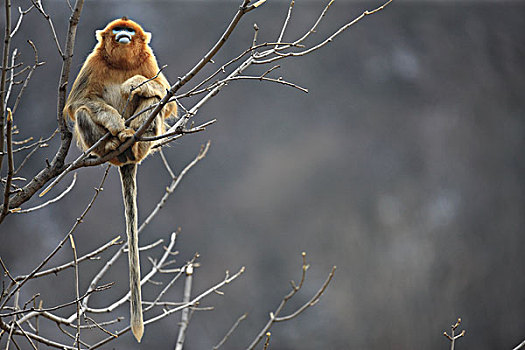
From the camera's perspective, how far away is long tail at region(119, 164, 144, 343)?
5.68 ft

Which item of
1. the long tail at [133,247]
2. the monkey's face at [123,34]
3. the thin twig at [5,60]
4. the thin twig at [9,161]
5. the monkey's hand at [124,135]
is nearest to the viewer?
the thin twig at [9,161]

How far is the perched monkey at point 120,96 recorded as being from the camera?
1.99 m

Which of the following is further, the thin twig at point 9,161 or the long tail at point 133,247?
the long tail at point 133,247

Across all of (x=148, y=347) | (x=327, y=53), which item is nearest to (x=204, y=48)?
(x=327, y=53)

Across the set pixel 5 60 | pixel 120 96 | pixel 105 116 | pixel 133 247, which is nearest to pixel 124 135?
pixel 105 116

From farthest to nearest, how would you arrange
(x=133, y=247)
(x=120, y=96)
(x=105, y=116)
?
(x=120, y=96) → (x=105, y=116) → (x=133, y=247)

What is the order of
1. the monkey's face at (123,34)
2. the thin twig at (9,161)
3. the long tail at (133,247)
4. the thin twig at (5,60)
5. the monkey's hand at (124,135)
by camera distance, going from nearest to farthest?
the thin twig at (9,161) < the thin twig at (5,60) < the long tail at (133,247) < the monkey's hand at (124,135) < the monkey's face at (123,34)

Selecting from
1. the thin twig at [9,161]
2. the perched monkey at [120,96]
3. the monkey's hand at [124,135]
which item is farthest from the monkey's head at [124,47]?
the thin twig at [9,161]

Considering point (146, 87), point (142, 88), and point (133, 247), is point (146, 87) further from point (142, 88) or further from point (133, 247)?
point (133, 247)

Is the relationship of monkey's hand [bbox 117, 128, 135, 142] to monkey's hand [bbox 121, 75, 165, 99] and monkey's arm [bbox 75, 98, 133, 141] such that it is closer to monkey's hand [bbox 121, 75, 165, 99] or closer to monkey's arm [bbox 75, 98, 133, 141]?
monkey's arm [bbox 75, 98, 133, 141]

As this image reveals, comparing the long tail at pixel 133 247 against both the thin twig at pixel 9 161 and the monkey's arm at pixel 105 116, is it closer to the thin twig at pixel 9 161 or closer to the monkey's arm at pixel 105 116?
the monkey's arm at pixel 105 116

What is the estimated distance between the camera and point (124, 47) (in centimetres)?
210

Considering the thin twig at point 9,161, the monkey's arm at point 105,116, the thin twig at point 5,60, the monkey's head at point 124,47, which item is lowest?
the thin twig at point 9,161

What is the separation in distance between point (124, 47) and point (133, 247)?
72cm
